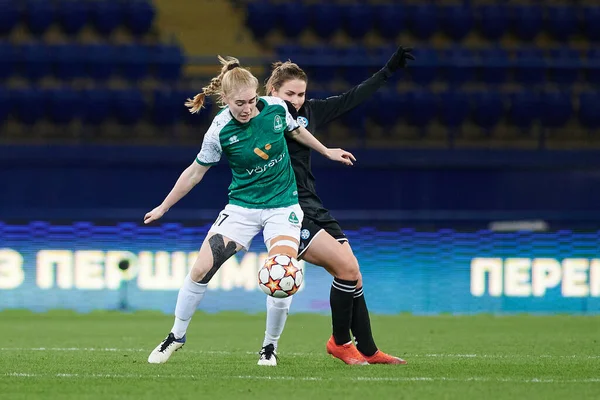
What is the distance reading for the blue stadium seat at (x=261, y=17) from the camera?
16422mm

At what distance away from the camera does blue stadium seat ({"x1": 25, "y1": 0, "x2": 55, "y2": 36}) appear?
15953mm

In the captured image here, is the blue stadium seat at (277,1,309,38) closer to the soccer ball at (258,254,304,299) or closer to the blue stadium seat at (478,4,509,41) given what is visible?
the blue stadium seat at (478,4,509,41)

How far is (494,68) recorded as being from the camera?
1546cm

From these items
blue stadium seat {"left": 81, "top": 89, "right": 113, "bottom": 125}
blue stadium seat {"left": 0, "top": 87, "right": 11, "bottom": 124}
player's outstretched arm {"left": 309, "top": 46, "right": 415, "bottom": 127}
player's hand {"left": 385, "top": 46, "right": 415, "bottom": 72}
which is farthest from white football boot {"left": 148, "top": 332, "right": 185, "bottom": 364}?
blue stadium seat {"left": 0, "top": 87, "right": 11, "bottom": 124}

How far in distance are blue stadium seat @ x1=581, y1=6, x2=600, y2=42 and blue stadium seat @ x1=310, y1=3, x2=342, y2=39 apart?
3725 millimetres

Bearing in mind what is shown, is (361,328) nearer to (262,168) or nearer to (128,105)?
(262,168)

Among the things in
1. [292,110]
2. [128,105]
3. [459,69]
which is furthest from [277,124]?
[459,69]

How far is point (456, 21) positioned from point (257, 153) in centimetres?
1066

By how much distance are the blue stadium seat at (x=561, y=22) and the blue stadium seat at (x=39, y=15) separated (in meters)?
7.41

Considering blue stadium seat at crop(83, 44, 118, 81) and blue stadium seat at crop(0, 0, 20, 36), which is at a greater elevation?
blue stadium seat at crop(0, 0, 20, 36)

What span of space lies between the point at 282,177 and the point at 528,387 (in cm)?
188

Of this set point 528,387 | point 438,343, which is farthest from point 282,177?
point 438,343

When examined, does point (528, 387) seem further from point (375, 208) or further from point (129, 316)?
point (375, 208)

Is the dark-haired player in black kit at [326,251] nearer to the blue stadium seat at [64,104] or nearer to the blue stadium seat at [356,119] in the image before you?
the blue stadium seat at [356,119]
